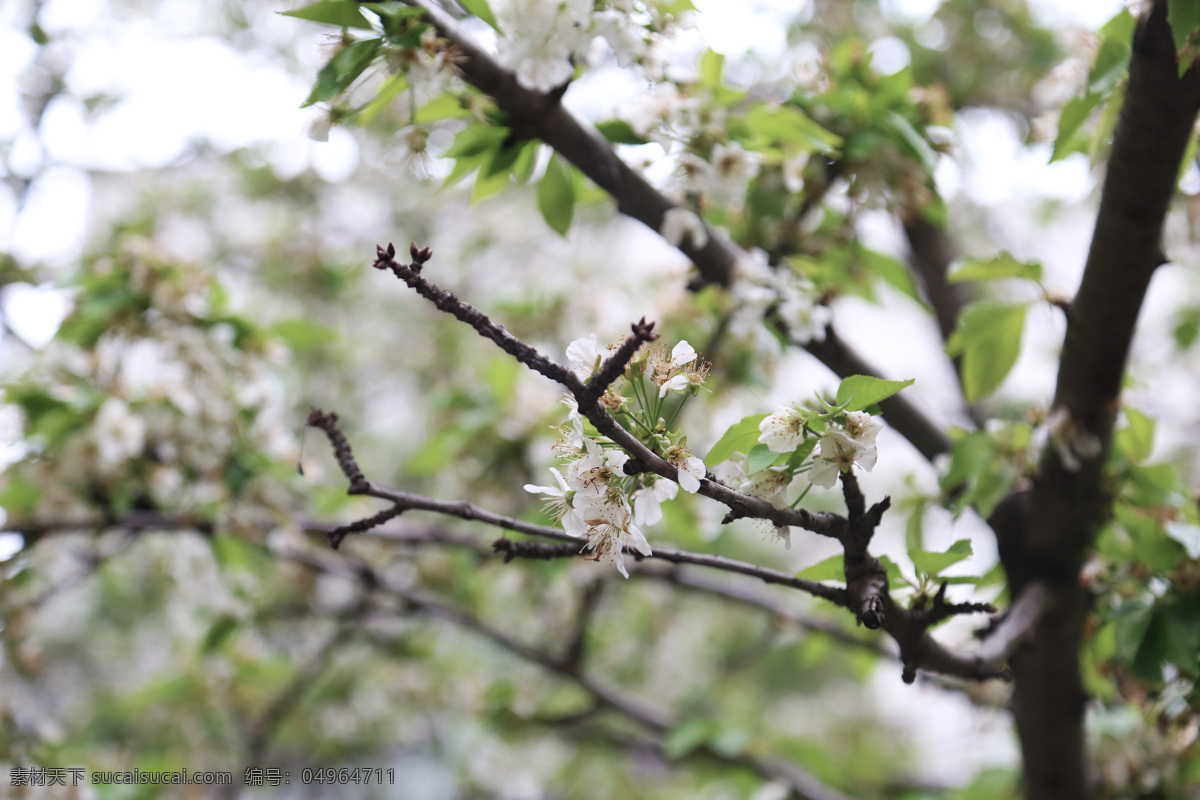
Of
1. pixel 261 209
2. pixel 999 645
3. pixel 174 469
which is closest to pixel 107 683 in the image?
pixel 261 209

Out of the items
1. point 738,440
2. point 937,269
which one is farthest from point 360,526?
point 937,269

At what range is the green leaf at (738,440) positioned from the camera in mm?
A: 614

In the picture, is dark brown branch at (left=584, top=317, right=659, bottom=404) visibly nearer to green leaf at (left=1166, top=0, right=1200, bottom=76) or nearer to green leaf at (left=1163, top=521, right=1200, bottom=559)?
green leaf at (left=1166, top=0, right=1200, bottom=76)

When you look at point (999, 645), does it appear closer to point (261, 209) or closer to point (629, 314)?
point (629, 314)

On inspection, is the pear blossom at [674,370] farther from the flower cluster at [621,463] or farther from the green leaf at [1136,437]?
the green leaf at [1136,437]

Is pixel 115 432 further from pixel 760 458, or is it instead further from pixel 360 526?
pixel 760 458

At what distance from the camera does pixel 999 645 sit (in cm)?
88

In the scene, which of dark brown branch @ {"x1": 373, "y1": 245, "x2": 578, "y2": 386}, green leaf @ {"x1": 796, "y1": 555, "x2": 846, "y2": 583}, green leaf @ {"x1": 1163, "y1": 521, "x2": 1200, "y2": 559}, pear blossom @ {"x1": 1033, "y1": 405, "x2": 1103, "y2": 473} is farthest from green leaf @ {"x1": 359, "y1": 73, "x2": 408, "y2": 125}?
green leaf @ {"x1": 1163, "y1": 521, "x2": 1200, "y2": 559}

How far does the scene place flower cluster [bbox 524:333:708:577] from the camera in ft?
1.81

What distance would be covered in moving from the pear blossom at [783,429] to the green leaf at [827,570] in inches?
6.6

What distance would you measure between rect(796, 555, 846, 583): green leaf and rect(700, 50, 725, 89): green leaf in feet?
2.40

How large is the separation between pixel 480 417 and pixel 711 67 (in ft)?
3.28

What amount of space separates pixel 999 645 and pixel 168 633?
4042 mm

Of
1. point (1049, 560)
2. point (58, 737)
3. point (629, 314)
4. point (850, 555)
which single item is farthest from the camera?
point (629, 314)
